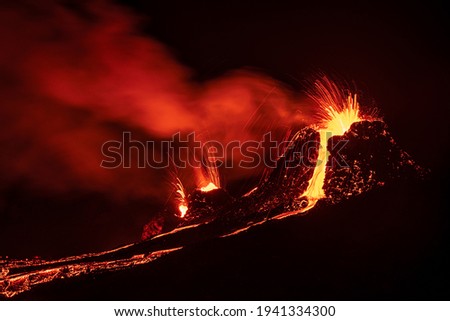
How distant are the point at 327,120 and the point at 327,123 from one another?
2.0 inches

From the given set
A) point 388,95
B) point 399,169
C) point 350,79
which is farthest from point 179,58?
point 399,169

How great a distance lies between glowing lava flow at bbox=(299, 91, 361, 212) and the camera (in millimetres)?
3869

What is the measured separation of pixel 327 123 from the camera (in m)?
4.49

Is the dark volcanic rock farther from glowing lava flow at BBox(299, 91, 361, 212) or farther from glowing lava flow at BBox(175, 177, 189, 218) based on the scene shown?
glowing lava flow at BBox(175, 177, 189, 218)

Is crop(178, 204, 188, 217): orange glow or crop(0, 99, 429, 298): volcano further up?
crop(178, 204, 188, 217): orange glow

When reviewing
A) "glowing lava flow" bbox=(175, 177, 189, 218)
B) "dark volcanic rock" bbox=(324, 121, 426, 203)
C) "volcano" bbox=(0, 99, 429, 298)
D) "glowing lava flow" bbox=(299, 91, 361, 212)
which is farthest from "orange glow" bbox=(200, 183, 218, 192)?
"dark volcanic rock" bbox=(324, 121, 426, 203)

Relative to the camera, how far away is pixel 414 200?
3734 mm

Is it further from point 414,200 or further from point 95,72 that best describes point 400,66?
point 95,72

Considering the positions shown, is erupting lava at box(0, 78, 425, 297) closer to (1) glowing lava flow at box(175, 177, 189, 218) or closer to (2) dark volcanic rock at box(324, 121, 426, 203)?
(2) dark volcanic rock at box(324, 121, 426, 203)

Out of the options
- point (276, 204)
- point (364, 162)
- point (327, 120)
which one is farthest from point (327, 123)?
point (276, 204)

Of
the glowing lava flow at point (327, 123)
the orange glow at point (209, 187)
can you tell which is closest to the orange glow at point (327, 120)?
the glowing lava flow at point (327, 123)

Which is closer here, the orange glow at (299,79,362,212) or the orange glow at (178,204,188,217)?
the orange glow at (299,79,362,212)

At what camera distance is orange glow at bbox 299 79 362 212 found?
3.88 meters

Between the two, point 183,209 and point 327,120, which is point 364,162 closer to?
point 327,120
